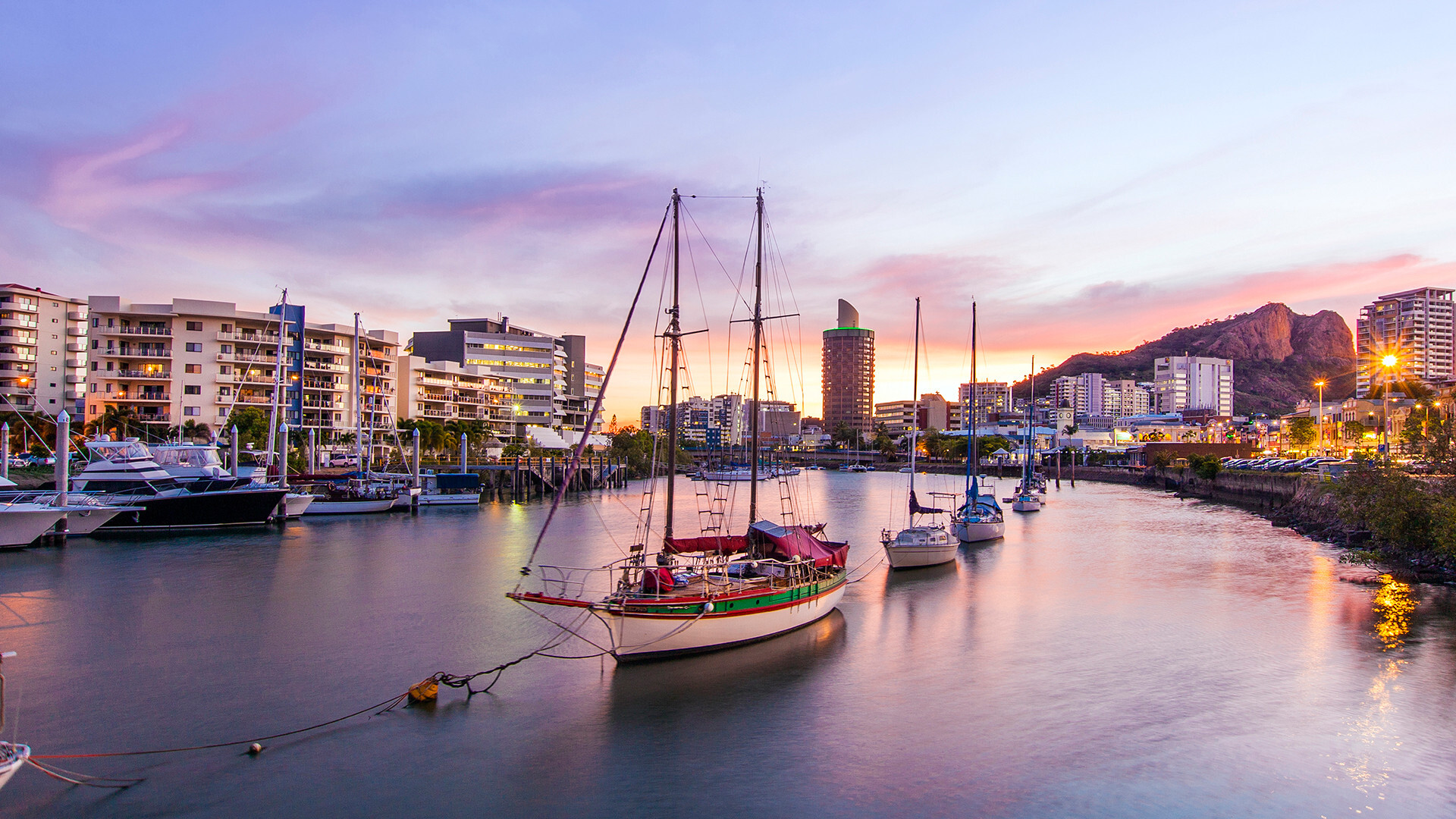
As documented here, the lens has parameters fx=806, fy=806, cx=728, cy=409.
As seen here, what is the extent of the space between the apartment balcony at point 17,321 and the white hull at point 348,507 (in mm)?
50779

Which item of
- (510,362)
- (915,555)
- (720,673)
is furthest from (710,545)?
(510,362)

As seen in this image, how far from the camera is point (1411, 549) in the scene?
36.3 metres

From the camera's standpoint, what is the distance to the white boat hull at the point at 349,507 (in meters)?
61.7

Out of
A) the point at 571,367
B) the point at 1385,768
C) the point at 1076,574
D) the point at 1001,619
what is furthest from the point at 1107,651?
the point at 571,367

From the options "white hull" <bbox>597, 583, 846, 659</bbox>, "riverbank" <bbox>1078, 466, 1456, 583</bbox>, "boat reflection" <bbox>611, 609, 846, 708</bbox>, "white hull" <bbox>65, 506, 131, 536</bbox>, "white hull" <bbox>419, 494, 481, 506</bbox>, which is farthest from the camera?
"white hull" <bbox>419, 494, 481, 506</bbox>

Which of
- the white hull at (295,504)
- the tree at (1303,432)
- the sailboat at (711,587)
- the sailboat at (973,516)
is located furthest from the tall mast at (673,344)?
the tree at (1303,432)

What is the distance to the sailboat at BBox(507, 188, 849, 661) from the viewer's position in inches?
806

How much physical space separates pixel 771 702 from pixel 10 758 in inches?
547

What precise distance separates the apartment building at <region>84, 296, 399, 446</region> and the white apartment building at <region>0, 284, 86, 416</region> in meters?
6.92

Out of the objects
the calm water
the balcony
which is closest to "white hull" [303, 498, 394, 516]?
the calm water

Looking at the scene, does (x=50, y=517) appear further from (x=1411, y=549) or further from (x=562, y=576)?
(x=1411, y=549)

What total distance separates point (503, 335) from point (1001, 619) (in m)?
120

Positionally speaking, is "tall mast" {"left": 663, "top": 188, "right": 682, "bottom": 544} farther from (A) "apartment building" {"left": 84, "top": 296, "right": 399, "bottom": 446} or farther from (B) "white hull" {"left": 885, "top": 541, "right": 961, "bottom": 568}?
(A) "apartment building" {"left": 84, "top": 296, "right": 399, "bottom": 446}

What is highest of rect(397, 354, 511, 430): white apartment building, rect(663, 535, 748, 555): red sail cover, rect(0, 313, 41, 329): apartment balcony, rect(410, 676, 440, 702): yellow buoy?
rect(0, 313, 41, 329): apartment balcony
